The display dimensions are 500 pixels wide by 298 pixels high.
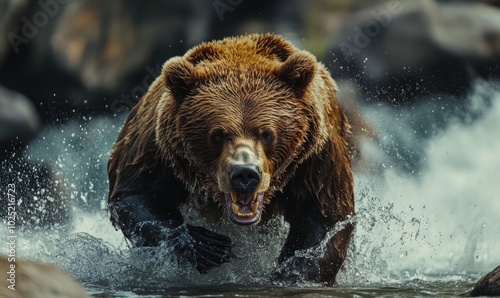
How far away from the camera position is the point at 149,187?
621 centimetres

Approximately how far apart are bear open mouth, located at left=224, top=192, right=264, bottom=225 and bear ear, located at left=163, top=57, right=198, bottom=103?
71 centimetres

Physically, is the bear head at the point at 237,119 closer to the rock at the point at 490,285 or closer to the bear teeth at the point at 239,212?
the bear teeth at the point at 239,212

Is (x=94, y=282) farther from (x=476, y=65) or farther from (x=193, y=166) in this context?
(x=476, y=65)

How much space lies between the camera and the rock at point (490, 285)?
4738 mm

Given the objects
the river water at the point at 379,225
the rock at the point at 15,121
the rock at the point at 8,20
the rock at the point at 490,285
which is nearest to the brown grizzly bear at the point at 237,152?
the river water at the point at 379,225

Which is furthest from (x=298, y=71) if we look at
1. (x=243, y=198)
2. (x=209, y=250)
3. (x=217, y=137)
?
(x=209, y=250)

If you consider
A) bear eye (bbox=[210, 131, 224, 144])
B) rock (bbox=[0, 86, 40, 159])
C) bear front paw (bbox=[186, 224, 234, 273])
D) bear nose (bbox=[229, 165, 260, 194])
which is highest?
rock (bbox=[0, 86, 40, 159])

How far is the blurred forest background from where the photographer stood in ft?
35.9

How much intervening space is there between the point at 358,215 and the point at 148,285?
1.49 m

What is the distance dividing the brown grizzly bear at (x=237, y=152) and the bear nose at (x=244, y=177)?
0.09 metres

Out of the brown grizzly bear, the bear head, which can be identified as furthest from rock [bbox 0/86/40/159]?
the bear head

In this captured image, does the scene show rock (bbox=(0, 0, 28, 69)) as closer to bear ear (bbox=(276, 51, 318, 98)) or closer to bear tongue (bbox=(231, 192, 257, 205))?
bear ear (bbox=(276, 51, 318, 98))

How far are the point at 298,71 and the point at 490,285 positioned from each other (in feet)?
5.86

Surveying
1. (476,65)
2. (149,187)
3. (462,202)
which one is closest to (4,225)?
(149,187)
